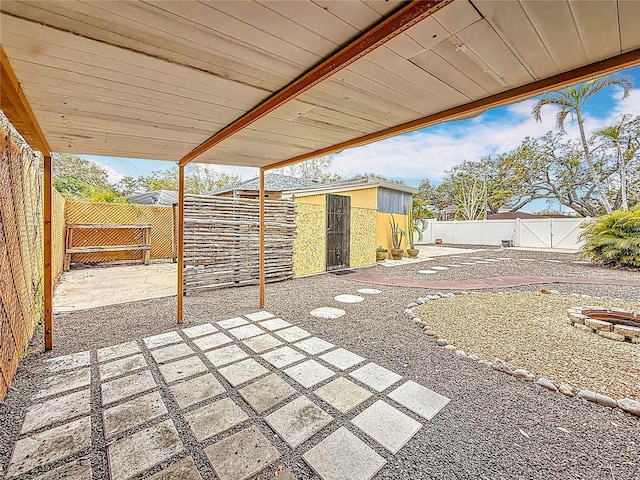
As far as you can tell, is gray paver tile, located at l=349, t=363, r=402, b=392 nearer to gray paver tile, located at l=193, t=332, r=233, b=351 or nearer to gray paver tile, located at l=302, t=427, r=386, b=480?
gray paver tile, located at l=302, t=427, r=386, b=480

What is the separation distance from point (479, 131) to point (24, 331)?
33.2 metres

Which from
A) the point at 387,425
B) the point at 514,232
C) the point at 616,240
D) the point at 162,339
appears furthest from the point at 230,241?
the point at 514,232

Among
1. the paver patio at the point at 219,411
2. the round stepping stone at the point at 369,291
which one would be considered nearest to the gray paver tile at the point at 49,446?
the paver patio at the point at 219,411

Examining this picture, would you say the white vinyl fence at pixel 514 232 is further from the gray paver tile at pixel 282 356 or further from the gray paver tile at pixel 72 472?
the gray paver tile at pixel 72 472

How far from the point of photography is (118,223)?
26.5ft

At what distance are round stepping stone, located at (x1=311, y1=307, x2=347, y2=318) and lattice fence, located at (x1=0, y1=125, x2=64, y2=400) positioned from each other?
2.73m

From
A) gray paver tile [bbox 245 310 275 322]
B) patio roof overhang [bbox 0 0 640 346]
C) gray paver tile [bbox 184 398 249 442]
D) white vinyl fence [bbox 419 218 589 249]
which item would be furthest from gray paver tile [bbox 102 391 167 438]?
white vinyl fence [bbox 419 218 589 249]

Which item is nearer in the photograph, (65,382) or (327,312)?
(65,382)

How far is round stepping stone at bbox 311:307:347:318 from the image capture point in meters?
3.62

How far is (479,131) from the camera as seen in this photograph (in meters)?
27.5

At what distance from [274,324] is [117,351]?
1.50 meters

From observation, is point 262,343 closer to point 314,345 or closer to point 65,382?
point 314,345

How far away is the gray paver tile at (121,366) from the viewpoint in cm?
214

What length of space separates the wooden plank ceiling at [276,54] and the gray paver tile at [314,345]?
208cm
